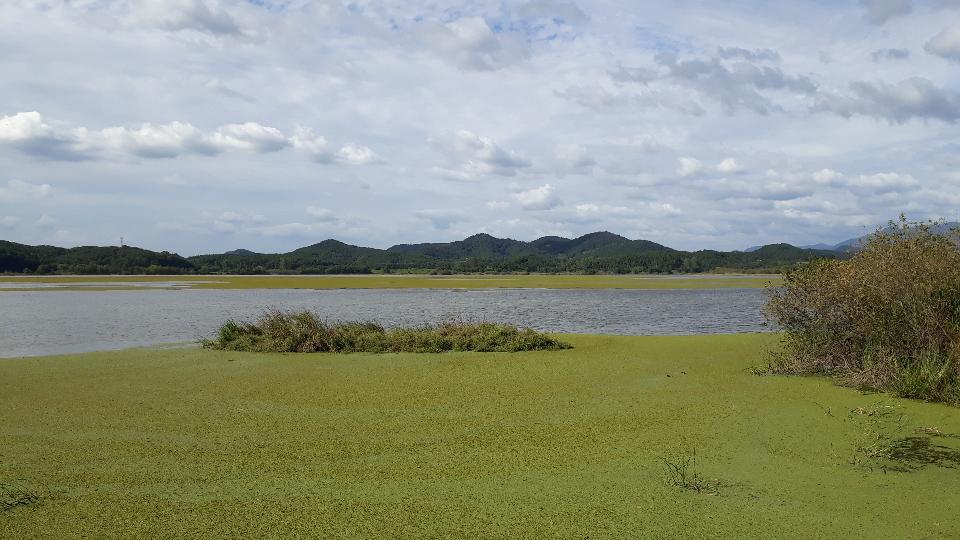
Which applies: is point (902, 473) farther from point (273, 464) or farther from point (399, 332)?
point (399, 332)

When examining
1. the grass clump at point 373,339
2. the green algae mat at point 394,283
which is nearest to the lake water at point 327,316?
the grass clump at point 373,339

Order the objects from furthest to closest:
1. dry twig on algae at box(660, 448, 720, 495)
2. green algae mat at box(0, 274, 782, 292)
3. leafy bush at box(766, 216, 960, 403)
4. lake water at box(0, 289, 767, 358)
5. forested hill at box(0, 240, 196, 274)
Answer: forested hill at box(0, 240, 196, 274), green algae mat at box(0, 274, 782, 292), lake water at box(0, 289, 767, 358), leafy bush at box(766, 216, 960, 403), dry twig on algae at box(660, 448, 720, 495)

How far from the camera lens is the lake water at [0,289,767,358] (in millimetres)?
19547

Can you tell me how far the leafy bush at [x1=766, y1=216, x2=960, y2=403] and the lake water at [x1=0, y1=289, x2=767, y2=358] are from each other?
876 cm

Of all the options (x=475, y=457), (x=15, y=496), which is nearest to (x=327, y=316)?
(x=475, y=457)

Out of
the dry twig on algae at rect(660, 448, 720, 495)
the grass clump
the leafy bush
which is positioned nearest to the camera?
the dry twig on algae at rect(660, 448, 720, 495)

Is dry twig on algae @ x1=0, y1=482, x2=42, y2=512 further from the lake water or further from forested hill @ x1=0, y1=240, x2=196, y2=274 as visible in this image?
forested hill @ x1=0, y1=240, x2=196, y2=274

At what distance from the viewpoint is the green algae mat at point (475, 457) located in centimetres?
507

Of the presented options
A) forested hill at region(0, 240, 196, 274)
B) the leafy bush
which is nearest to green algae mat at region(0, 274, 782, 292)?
forested hill at region(0, 240, 196, 274)

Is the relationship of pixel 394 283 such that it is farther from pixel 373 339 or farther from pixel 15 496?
pixel 15 496

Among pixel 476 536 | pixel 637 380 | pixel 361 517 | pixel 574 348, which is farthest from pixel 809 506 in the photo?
pixel 574 348

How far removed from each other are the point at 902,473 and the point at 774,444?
50.2 inches

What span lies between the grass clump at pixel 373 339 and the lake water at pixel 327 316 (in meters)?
2.44

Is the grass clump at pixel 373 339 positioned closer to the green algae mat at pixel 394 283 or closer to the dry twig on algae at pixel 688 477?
the dry twig on algae at pixel 688 477
